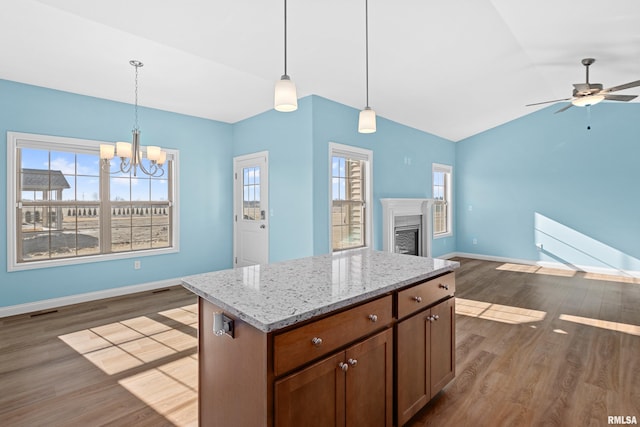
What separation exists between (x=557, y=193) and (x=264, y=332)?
23.3 ft

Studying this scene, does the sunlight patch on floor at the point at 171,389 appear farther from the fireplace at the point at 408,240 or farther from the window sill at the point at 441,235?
the window sill at the point at 441,235

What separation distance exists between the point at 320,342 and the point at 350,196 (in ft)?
12.5

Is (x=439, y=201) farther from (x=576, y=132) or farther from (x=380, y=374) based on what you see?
(x=380, y=374)

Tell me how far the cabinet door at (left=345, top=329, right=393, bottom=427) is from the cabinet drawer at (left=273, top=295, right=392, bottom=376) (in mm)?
69

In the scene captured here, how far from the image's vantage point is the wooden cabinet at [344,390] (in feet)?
3.92

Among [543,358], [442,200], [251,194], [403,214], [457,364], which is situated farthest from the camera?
[442,200]

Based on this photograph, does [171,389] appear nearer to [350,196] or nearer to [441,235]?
[350,196]

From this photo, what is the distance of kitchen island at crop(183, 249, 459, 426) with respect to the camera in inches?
46.3

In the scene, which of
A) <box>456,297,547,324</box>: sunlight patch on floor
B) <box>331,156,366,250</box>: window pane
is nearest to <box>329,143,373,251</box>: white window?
<box>331,156,366,250</box>: window pane

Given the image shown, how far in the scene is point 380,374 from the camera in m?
1.57

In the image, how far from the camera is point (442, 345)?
2031 mm

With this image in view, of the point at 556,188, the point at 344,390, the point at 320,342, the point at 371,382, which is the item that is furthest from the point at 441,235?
the point at 320,342

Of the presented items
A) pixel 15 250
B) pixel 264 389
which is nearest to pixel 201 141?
pixel 15 250

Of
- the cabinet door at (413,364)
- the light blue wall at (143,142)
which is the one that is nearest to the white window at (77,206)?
the light blue wall at (143,142)
